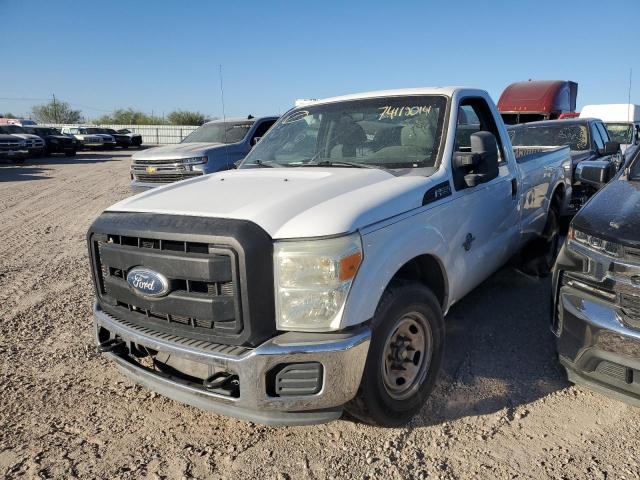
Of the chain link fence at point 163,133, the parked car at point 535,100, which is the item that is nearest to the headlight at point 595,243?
the parked car at point 535,100

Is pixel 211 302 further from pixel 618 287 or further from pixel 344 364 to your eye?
pixel 618 287

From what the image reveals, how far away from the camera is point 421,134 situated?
11.7 feet

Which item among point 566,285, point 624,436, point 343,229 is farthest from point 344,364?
point 624,436

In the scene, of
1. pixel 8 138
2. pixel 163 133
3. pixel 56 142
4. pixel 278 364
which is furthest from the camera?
pixel 163 133

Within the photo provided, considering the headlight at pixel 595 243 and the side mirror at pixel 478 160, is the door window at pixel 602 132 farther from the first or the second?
the headlight at pixel 595 243

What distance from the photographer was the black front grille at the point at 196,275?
2340 millimetres

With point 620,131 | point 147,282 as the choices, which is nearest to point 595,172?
point 147,282

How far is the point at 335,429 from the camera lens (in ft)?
9.50

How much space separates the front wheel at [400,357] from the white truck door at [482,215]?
54 centimetres

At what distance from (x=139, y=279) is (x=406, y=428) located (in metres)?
1.72

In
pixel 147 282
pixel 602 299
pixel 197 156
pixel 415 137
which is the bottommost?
pixel 602 299

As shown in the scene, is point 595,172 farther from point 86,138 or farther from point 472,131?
point 86,138

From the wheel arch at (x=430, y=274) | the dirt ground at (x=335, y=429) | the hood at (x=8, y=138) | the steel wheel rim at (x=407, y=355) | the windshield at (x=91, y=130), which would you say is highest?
the windshield at (x=91, y=130)

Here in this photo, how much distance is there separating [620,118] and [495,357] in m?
14.6
